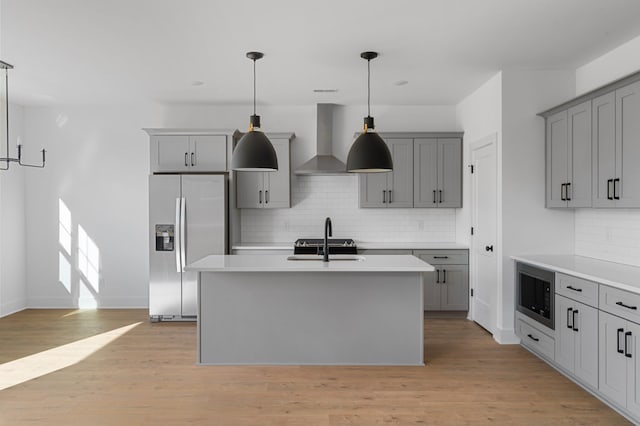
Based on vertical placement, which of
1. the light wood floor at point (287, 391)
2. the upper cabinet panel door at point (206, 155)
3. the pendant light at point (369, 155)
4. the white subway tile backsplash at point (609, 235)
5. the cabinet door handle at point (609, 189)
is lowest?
the light wood floor at point (287, 391)

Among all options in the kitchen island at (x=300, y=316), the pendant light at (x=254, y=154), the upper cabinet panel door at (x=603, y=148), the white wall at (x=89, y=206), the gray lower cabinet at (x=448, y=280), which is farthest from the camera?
the white wall at (x=89, y=206)

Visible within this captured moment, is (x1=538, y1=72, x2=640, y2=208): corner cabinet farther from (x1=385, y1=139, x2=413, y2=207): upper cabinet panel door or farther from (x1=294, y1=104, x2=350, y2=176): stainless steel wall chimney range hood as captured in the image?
(x1=294, y1=104, x2=350, y2=176): stainless steel wall chimney range hood

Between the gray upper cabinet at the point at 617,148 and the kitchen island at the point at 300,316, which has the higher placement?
the gray upper cabinet at the point at 617,148

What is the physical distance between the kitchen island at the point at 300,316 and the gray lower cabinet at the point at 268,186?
2.08 m

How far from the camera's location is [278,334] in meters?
4.02

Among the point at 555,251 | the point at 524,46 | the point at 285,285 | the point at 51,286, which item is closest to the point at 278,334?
the point at 285,285

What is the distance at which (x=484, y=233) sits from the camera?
510cm

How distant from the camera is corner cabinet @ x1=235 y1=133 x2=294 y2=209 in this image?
5980 millimetres

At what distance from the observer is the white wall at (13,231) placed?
5.86 m

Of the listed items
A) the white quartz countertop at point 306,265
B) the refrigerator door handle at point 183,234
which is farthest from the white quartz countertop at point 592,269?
the refrigerator door handle at point 183,234

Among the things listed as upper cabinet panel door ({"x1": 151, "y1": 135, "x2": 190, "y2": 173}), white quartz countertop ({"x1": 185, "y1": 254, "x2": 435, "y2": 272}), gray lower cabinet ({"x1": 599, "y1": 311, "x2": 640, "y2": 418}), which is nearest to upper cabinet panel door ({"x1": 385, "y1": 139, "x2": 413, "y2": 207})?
white quartz countertop ({"x1": 185, "y1": 254, "x2": 435, "y2": 272})

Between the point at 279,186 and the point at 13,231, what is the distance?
354 centimetres

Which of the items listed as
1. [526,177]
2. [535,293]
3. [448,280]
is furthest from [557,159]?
[448,280]

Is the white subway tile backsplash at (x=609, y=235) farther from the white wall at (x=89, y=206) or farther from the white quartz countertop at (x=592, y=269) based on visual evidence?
the white wall at (x=89, y=206)
